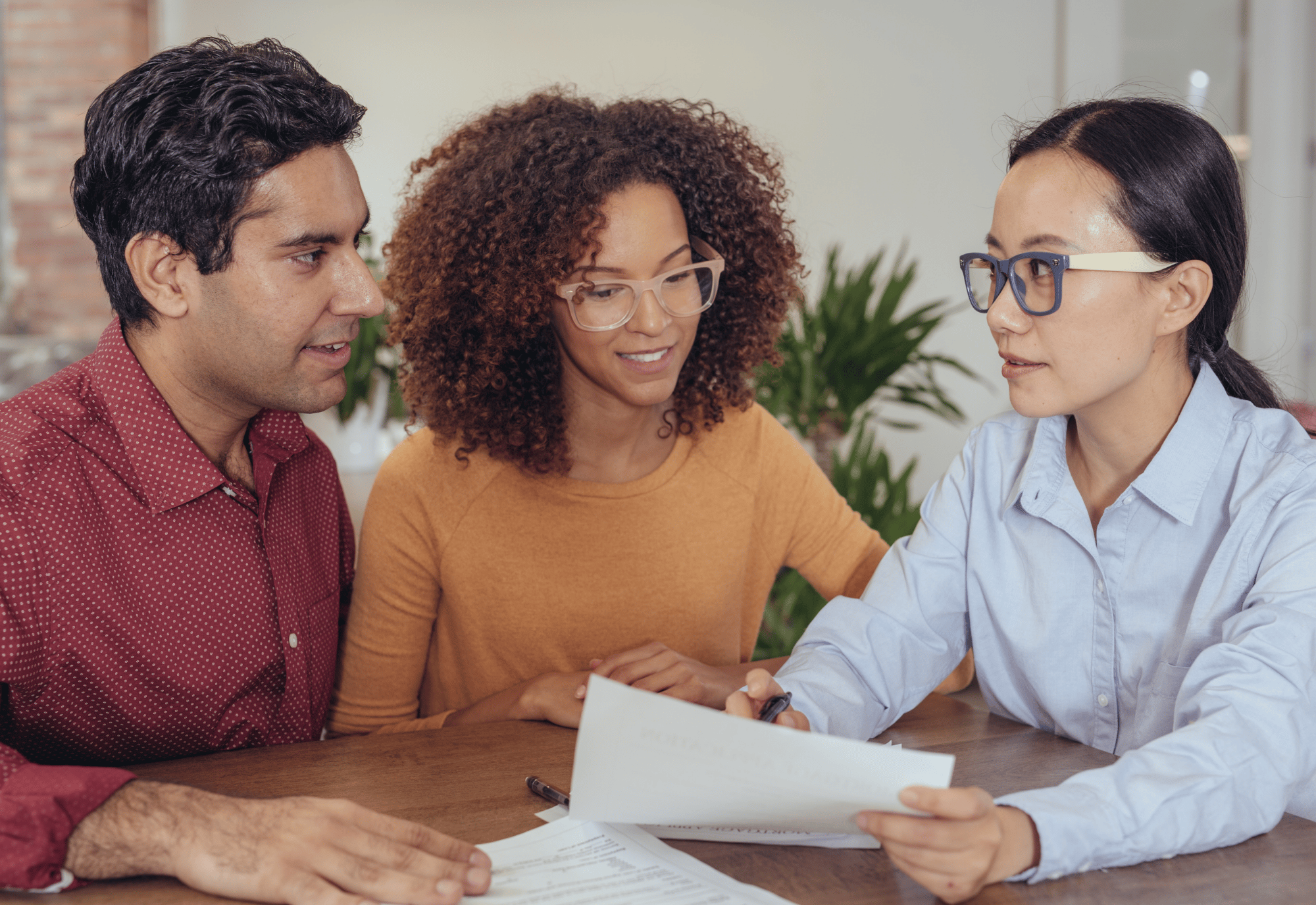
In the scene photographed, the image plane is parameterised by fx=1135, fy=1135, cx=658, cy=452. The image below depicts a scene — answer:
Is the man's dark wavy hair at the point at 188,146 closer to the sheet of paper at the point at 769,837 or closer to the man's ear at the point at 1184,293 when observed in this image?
the sheet of paper at the point at 769,837

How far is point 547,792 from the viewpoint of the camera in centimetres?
116

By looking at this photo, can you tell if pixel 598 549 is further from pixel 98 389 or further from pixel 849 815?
pixel 849 815

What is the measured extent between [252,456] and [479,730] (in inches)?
20.8

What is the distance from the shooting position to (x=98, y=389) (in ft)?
4.70

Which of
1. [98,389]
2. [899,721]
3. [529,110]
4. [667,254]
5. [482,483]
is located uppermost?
[529,110]

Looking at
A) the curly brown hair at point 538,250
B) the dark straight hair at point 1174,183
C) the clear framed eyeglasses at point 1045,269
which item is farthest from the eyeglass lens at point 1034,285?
the curly brown hair at point 538,250

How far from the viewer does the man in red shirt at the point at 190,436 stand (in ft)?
4.33

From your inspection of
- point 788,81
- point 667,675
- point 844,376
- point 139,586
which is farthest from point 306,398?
point 788,81

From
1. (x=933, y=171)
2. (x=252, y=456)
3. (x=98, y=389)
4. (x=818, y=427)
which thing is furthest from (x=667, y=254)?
(x=933, y=171)

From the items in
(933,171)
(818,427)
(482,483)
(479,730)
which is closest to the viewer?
(479,730)

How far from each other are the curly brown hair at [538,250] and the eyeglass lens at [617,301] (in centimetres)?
5

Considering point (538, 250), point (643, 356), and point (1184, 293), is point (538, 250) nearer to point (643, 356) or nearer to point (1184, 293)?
point (643, 356)

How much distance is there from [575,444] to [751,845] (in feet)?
3.02

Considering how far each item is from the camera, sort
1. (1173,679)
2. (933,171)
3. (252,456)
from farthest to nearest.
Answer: (933,171) < (252,456) < (1173,679)
